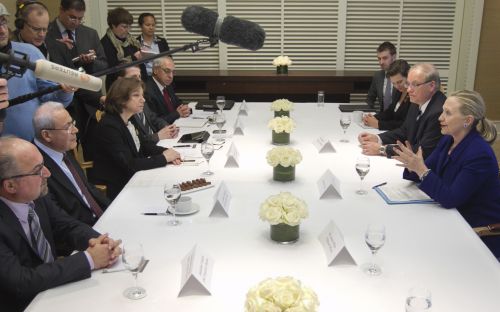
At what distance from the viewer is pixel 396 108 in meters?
4.54

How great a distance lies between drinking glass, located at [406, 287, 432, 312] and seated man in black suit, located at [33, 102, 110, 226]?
1774 mm

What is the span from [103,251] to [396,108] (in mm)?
3315

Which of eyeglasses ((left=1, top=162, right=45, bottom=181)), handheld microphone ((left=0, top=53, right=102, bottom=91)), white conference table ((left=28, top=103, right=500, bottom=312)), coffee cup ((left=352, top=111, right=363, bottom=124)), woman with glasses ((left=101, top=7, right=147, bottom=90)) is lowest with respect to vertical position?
white conference table ((left=28, top=103, right=500, bottom=312))

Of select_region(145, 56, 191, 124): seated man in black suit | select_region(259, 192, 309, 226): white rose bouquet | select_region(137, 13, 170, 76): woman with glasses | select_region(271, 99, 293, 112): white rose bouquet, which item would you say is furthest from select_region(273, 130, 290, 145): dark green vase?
select_region(137, 13, 170, 76): woman with glasses

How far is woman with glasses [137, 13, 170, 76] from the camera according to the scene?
591 centimetres

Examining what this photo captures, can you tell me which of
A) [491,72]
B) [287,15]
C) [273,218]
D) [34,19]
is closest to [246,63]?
[287,15]

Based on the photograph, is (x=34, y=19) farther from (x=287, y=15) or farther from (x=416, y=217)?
(x=287, y=15)

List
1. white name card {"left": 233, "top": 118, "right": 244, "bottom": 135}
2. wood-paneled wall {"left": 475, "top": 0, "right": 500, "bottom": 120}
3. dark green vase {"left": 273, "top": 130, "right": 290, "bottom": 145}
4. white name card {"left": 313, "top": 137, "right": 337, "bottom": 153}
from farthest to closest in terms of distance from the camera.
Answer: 1. wood-paneled wall {"left": 475, "top": 0, "right": 500, "bottom": 120}
2. white name card {"left": 233, "top": 118, "right": 244, "bottom": 135}
3. dark green vase {"left": 273, "top": 130, "right": 290, "bottom": 145}
4. white name card {"left": 313, "top": 137, "right": 337, "bottom": 153}

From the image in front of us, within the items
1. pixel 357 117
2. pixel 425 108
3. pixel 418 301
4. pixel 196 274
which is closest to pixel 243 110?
pixel 357 117

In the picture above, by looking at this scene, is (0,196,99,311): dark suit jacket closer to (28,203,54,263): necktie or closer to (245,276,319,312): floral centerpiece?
(28,203,54,263): necktie

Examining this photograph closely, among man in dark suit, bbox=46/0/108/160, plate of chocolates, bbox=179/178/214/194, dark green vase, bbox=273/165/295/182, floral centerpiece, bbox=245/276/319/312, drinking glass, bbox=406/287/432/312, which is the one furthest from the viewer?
man in dark suit, bbox=46/0/108/160

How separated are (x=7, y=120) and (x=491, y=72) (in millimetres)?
6019

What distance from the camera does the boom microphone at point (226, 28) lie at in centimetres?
182

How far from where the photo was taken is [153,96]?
4730 mm
